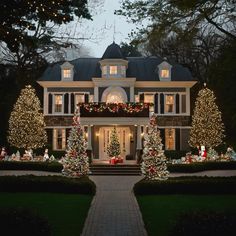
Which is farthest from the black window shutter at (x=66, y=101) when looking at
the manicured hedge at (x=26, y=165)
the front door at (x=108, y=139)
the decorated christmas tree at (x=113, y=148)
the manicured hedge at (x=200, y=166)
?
the manicured hedge at (x=200, y=166)

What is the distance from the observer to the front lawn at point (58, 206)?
10.3 metres

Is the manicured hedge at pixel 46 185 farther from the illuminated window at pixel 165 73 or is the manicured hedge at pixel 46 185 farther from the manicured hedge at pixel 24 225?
the illuminated window at pixel 165 73

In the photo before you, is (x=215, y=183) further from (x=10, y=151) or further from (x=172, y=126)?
(x=10, y=151)

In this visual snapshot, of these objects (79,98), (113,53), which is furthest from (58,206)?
(113,53)

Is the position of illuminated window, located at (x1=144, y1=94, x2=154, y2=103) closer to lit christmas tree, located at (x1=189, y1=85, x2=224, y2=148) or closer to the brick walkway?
lit christmas tree, located at (x1=189, y1=85, x2=224, y2=148)

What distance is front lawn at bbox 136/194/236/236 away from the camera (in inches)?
417

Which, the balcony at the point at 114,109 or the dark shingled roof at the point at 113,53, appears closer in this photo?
the balcony at the point at 114,109

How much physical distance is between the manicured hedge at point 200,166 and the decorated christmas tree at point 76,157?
8.29 metres

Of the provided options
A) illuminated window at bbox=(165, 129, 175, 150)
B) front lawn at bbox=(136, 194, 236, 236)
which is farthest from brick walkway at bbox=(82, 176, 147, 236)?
illuminated window at bbox=(165, 129, 175, 150)

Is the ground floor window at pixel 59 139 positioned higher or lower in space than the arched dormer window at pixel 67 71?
lower

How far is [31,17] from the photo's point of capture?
11297mm

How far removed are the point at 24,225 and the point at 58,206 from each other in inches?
231

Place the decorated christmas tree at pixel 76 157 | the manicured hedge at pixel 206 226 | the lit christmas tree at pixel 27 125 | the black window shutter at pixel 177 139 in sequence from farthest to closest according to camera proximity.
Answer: the black window shutter at pixel 177 139, the lit christmas tree at pixel 27 125, the decorated christmas tree at pixel 76 157, the manicured hedge at pixel 206 226

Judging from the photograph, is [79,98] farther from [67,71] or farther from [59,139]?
[59,139]
